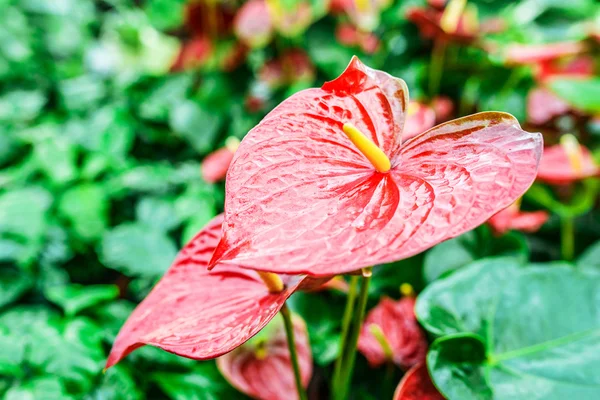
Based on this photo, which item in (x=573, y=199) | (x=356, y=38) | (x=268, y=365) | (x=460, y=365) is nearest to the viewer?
(x=460, y=365)

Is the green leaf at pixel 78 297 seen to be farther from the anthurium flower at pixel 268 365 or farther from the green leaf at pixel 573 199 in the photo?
the green leaf at pixel 573 199

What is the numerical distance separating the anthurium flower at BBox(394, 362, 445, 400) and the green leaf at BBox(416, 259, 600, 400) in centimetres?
3

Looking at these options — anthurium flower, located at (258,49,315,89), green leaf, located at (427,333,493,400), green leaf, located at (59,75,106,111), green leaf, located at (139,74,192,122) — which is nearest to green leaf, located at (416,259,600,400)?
green leaf, located at (427,333,493,400)

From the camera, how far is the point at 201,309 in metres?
0.35

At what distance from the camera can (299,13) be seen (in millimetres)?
1054

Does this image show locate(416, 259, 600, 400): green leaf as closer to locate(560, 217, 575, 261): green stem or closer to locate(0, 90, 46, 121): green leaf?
locate(560, 217, 575, 261): green stem

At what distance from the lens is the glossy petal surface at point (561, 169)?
2.13 feet

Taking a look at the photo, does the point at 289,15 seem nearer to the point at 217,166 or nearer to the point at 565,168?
the point at 217,166

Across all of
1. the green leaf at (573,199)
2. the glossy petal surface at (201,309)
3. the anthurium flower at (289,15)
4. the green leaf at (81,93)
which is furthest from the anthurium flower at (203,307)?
the green leaf at (81,93)

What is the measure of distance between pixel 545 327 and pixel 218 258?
14.4 inches

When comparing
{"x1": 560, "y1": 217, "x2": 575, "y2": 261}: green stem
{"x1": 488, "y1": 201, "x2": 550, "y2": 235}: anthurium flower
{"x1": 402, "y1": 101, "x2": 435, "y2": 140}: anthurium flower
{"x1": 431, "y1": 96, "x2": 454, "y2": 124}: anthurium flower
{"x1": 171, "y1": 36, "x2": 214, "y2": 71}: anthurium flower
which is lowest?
{"x1": 560, "y1": 217, "x2": 575, "y2": 261}: green stem

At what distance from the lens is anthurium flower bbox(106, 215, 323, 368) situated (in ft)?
0.98

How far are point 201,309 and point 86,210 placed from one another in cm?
55

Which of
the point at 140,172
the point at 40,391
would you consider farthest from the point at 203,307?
the point at 140,172
